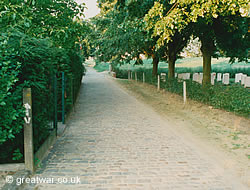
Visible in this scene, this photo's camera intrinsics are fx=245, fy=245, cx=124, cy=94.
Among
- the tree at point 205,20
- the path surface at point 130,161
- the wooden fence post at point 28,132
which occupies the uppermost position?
the tree at point 205,20

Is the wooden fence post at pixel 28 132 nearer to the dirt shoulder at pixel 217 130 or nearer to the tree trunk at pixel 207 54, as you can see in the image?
the dirt shoulder at pixel 217 130

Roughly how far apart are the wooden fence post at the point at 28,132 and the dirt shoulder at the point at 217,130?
383 centimetres

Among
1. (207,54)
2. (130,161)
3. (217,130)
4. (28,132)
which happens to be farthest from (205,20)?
(28,132)

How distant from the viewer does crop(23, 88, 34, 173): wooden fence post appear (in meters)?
4.27

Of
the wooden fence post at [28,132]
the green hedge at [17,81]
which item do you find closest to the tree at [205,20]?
the green hedge at [17,81]

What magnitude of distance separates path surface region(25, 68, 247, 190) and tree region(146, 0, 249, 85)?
3.65 meters

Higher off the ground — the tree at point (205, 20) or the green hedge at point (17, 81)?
the tree at point (205, 20)

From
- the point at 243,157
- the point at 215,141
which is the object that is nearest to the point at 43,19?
the point at 215,141

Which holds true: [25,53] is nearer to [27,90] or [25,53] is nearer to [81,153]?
[27,90]

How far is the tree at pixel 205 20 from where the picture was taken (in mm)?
8141

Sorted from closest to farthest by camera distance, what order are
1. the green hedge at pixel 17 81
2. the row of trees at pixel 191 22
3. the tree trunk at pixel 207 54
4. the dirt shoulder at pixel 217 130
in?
1. the green hedge at pixel 17 81
2. the dirt shoulder at pixel 217 130
3. the row of trees at pixel 191 22
4. the tree trunk at pixel 207 54

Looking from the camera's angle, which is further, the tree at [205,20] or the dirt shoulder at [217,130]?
the tree at [205,20]

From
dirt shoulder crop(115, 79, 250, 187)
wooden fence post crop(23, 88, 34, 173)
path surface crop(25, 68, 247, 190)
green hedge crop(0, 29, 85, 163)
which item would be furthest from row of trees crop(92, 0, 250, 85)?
wooden fence post crop(23, 88, 34, 173)

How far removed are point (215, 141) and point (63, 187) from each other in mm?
4454
